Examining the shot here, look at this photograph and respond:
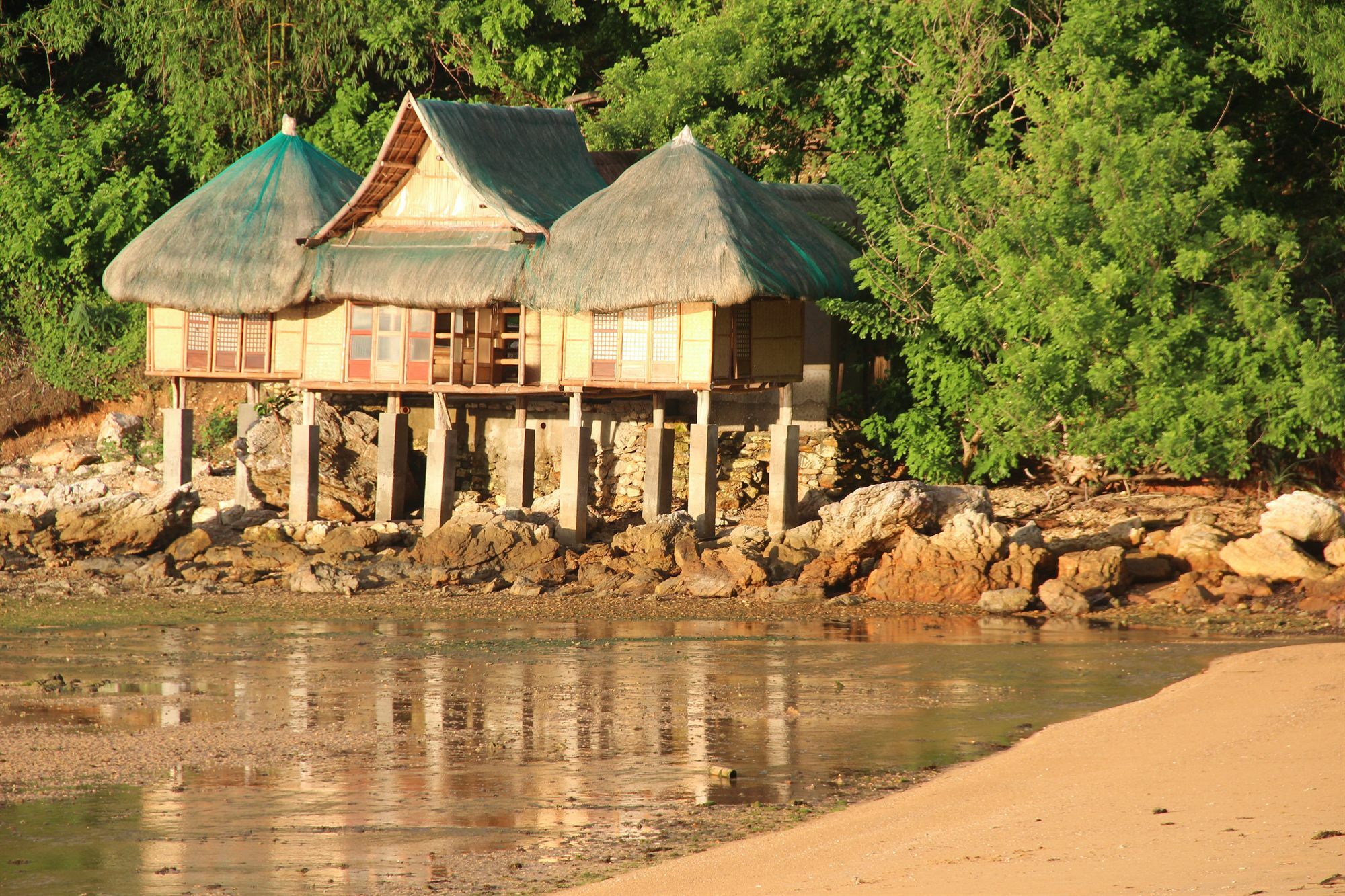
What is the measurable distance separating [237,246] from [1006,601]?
11.4 metres

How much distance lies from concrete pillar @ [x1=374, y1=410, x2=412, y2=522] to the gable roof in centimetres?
269

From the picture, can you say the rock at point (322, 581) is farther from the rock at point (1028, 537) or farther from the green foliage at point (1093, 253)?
the rock at point (1028, 537)

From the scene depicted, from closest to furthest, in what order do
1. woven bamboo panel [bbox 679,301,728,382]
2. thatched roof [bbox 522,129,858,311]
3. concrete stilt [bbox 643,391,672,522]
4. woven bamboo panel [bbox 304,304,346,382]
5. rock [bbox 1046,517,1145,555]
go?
rock [bbox 1046,517,1145,555] < thatched roof [bbox 522,129,858,311] < woven bamboo panel [bbox 679,301,728,382] < concrete stilt [bbox 643,391,672,522] < woven bamboo panel [bbox 304,304,346,382]

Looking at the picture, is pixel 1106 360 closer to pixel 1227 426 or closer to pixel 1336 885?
pixel 1227 426

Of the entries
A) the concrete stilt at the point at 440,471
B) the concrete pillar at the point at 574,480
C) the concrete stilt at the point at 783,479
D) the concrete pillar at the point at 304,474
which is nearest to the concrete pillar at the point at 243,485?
the concrete pillar at the point at 304,474

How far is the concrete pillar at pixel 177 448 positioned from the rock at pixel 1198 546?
1313cm

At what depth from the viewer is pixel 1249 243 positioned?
19.8 metres

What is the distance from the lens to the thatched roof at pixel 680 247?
20.4m

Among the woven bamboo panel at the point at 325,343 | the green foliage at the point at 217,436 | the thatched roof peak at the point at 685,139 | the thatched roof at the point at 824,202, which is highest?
the thatched roof peak at the point at 685,139

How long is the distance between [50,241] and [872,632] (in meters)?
17.9

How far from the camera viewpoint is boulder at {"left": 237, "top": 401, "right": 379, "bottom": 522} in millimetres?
24656

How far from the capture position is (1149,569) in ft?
63.4

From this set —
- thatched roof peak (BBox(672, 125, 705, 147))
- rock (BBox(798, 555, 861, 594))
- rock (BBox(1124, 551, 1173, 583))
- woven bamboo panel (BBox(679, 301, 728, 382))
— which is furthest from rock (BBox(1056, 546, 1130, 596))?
thatched roof peak (BBox(672, 125, 705, 147))

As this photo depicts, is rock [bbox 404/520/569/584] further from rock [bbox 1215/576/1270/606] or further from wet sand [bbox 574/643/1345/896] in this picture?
wet sand [bbox 574/643/1345/896]
